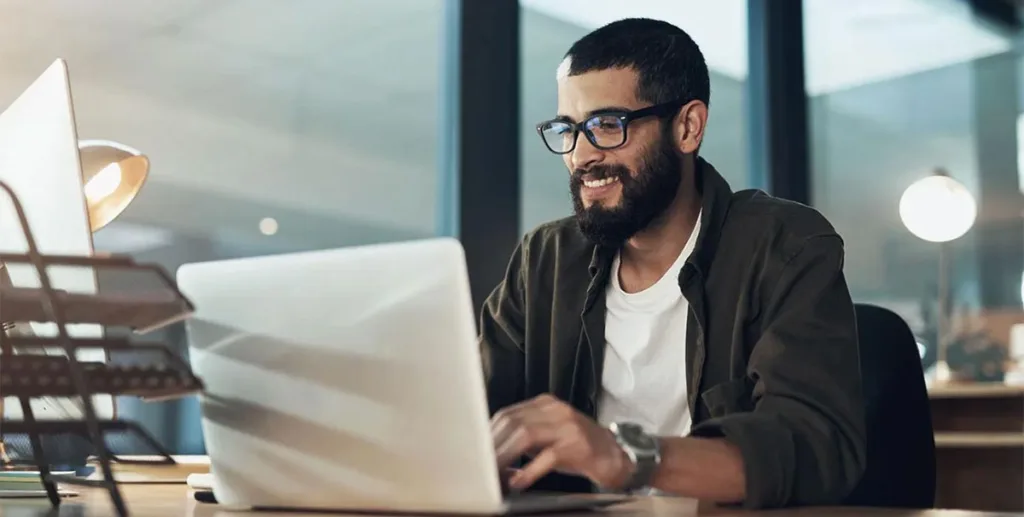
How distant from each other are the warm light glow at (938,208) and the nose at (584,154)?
2.69 m

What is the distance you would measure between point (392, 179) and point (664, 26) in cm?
98

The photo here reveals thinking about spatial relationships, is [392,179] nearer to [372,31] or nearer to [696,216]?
[372,31]

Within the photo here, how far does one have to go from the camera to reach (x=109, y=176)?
137cm

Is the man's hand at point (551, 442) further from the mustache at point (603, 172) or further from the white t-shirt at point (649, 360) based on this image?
the mustache at point (603, 172)

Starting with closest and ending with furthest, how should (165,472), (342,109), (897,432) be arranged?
(897,432)
(165,472)
(342,109)

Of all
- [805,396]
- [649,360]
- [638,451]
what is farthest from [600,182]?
[638,451]

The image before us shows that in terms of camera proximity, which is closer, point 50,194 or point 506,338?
point 50,194

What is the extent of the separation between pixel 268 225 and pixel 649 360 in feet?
3.33

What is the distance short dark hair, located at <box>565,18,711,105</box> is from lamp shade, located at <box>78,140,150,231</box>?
0.62 metres

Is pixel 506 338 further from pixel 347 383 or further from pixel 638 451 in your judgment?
pixel 347 383

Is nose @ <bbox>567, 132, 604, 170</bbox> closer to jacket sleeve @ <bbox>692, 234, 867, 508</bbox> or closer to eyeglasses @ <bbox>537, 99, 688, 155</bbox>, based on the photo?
eyeglasses @ <bbox>537, 99, 688, 155</bbox>

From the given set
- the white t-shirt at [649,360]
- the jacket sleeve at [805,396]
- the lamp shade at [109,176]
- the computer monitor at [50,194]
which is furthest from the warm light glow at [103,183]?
the jacket sleeve at [805,396]

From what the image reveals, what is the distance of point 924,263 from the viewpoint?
406cm

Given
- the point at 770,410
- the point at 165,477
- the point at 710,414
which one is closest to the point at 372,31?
the point at 165,477
